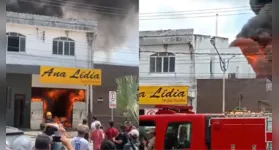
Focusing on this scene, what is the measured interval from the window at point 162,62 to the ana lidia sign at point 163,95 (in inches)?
3.7

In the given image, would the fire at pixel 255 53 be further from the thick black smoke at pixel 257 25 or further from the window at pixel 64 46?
the window at pixel 64 46

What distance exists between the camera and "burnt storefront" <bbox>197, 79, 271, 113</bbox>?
2.54 metres

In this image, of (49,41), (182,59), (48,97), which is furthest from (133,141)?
(49,41)

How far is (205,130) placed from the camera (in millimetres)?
3236

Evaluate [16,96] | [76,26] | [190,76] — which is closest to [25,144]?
[16,96]

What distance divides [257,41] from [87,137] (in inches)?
42.1

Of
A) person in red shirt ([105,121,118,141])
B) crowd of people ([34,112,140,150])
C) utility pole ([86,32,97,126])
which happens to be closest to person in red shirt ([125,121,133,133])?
crowd of people ([34,112,140,150])

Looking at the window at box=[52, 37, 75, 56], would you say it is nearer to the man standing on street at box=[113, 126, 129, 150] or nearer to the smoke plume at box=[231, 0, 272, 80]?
the man standing on street at box=[113, 126, 129, 150]

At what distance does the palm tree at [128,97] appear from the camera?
2.33 metres

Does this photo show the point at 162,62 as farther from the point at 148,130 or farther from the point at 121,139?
the point at 148,130

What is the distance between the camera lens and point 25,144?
1.95 m

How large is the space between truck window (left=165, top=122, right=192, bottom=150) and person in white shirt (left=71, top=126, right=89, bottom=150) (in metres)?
1.08

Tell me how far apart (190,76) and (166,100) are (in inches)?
10.0

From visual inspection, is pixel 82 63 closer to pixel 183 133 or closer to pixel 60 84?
pixel 60 84
